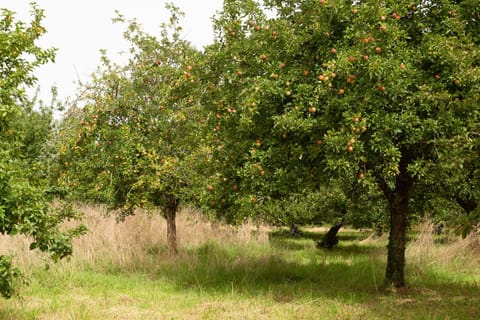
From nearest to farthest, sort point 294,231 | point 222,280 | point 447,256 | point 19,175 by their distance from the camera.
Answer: point 19,175, point 222,280, point 447,256, point 294,231

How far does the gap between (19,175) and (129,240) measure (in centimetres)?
778

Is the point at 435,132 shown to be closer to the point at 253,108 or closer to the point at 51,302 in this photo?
the point at 253,108

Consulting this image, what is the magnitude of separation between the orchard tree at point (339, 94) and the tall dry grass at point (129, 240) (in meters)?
3.82

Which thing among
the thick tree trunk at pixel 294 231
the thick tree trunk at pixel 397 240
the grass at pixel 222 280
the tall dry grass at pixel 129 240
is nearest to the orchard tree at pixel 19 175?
the grass at pixel 222 280

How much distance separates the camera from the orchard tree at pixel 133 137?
1161cm

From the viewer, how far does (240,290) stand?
9.80 m

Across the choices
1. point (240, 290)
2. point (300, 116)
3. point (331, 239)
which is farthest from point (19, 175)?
point (331, 239)

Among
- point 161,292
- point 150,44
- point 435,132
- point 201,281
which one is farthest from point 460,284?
point 150,44

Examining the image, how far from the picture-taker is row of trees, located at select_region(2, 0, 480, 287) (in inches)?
291

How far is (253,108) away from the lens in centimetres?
774

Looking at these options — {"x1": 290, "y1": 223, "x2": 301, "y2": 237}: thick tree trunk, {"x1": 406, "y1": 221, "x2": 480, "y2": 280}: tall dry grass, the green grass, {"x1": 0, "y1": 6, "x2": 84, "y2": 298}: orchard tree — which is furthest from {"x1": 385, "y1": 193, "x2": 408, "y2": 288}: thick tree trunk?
{"x1": 290, "y1": 223, "x2": 301, "y2": 237}: thick tree trunk

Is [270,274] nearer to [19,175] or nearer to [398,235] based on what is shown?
[398,235]

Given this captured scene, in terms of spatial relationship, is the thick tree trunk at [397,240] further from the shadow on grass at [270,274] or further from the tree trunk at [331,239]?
the tree trunk at [331,239]

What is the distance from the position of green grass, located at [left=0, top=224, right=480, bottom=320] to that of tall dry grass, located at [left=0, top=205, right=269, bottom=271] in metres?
0.18
